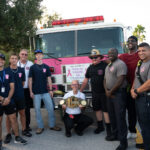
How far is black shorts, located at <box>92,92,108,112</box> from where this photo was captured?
4.55m

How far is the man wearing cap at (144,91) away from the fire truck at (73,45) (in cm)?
200

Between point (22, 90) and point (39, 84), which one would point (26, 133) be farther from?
point (39, 84)

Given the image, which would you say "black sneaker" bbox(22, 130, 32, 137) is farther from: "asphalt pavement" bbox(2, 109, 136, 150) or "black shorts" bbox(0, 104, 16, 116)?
"black shorts" bbox(0, 104, 16, 116)

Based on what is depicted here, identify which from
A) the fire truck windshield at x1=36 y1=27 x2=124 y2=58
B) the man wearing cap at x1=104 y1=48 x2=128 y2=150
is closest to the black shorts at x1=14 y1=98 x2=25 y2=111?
the fire truck windshield at x1=36 y1=27 x2=124 y2=58

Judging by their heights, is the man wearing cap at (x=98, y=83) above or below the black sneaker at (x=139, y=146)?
above

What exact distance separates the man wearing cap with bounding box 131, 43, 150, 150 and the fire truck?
2.00 metres

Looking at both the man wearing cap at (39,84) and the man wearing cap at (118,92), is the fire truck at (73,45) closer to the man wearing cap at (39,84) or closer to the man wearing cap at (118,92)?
the man wearing cap at (39,84)

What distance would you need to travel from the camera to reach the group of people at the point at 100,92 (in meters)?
3.32

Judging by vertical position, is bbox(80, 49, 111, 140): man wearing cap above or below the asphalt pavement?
above

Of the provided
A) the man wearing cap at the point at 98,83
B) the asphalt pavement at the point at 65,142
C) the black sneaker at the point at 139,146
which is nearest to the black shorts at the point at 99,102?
the man wearing cap at the point at 98,83

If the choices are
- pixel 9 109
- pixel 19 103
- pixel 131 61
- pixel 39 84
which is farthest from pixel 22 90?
pixel 131 61

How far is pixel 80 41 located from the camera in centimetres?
568

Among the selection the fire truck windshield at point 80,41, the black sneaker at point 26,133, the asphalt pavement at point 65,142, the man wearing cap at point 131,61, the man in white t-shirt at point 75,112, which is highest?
the fire truck windshield at point 80,41

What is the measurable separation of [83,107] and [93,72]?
34.6 inches
